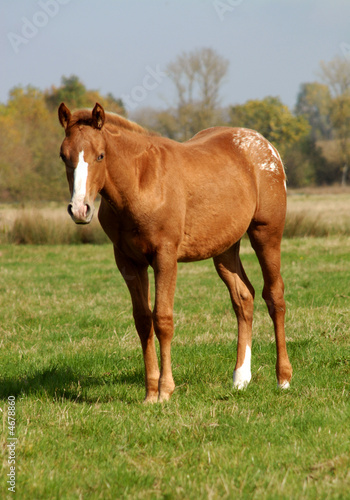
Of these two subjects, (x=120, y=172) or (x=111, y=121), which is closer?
(x=120, y=172)

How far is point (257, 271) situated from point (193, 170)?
6992mm

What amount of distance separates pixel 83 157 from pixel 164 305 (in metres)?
1.26

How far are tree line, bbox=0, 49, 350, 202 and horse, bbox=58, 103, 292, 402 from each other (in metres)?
0.71

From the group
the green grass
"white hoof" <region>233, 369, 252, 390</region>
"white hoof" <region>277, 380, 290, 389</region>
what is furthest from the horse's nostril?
"white hoof" <region>277, 380, 290, 389</region>

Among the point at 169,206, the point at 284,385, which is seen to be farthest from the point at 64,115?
the point at 284,385

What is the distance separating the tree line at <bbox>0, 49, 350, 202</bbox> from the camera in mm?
23719

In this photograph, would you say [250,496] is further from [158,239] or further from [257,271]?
[257,271]

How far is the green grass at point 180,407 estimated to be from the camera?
2887mm

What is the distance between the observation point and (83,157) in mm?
3557

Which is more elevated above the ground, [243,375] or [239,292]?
[239,292]

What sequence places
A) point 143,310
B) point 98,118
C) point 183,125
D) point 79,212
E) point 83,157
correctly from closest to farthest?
point 79,212 → point 83,157 → point 98,118 → point 143,310 → point 183,125

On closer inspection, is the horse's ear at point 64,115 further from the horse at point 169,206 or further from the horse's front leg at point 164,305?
the horse's front leg at point 164,305

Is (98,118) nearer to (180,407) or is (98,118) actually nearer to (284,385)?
(180,407)

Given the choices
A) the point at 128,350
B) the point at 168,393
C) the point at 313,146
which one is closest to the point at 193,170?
the point at 168,393
